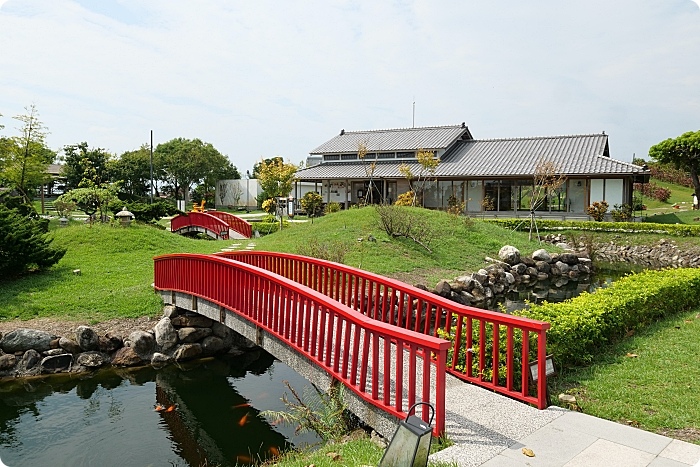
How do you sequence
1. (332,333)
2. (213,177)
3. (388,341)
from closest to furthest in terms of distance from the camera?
(388,341) < (332,333) < (213,177)

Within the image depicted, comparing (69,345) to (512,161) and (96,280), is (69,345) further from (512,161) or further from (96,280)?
(512,161)

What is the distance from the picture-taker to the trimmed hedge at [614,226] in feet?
68.9

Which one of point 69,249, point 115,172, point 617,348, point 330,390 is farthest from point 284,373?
point 115,172

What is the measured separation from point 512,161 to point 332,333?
25642 millimetres

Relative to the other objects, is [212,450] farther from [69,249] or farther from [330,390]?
[69,249]

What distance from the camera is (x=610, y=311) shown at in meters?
6.93

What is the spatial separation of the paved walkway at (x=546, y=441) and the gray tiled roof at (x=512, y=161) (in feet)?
75.2

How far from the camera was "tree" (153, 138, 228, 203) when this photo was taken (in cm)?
4497

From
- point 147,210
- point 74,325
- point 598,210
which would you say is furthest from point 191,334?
point 598,210

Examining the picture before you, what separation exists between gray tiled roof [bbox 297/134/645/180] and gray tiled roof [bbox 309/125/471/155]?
32.9 inches

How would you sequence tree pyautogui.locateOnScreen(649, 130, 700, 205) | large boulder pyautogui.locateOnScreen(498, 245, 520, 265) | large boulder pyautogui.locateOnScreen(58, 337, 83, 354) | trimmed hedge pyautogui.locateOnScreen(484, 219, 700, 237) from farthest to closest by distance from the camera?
tree pyautogui.locateOnScreen(649, 130, 700, 205) < trimmed hedge pyautogui.locateOnScreen(484, 219, 700, 237) < large boulder pyautogui.locateOnScreen(498, 245, 520, 265) < large boulder pyautogui.locateOnScreen(58, 337, 83, 354)

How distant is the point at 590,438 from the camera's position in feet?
13.8

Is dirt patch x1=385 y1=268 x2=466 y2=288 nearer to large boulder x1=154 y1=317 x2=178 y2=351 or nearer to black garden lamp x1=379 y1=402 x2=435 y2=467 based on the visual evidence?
large boulder x1=154 y1=317 x2=178 y2=351

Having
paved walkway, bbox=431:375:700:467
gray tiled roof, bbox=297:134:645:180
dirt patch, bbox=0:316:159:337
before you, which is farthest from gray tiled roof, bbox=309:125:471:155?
paved walkway, bbox=431:375:700:467
